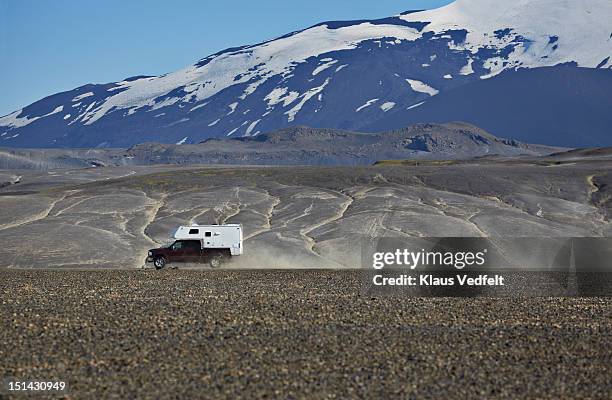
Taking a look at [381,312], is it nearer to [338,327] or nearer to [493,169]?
[338,327]

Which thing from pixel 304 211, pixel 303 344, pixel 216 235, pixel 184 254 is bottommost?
pixel 304 211

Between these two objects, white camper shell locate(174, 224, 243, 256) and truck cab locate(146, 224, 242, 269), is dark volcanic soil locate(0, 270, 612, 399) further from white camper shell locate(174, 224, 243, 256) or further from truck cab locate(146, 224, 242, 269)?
white camper shell locate(174, 224, 243, 256)

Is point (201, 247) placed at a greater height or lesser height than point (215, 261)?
greater

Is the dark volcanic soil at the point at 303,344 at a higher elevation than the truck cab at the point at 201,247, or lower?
higher

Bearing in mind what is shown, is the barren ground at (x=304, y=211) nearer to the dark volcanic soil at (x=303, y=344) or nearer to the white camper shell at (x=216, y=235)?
the white camper shell at (x=216, y=235)

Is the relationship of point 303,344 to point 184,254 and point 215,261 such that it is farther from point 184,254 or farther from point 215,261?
point 215,261

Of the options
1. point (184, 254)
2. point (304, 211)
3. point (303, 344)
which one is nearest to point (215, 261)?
point (184, 254)

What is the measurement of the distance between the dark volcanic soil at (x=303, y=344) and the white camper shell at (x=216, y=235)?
15.0m

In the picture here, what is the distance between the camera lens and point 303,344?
21.7 meters

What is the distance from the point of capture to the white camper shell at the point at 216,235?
47.4 metres

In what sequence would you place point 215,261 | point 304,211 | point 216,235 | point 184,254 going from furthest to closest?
point 304,211 < point 216,235 < point 215,261 < point 184,254

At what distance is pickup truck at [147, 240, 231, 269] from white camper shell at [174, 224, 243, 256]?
0.62m

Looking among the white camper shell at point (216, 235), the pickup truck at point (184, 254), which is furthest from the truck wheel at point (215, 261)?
the white camper shell at point (216, 235)

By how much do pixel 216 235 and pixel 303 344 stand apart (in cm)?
2639
